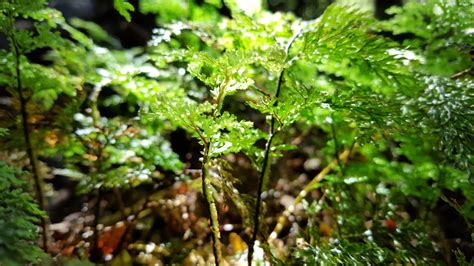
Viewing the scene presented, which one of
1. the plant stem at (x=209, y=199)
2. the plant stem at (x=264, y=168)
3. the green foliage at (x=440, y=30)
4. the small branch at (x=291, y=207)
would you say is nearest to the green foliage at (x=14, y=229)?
the plant stem at (x=209, y=199)

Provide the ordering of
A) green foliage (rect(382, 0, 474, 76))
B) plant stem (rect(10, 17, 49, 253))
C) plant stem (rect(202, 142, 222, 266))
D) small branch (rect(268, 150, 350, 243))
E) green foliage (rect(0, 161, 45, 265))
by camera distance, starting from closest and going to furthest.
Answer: green foliage (rect(0, 161, 45, 265)), plant stem (rect(202, 142, 222, 266)), plant stem (rect(10, 17, 49, 253)), green foliage (rect(382, 0, 474, 76)), small branch (rect(268, 150, 350, 243))

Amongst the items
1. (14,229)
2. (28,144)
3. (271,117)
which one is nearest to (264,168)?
(271,117)

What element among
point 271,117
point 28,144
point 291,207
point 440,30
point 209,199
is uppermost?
point 440,30

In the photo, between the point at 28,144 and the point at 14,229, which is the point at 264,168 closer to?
the point at 14,229

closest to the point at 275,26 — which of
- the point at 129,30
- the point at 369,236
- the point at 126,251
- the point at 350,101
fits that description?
the point at 350,101

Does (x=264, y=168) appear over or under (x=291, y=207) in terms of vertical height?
over

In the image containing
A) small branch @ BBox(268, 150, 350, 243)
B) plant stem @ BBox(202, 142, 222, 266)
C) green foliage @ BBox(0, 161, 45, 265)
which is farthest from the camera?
small branch @ BBox(268, 150, 350, 243)

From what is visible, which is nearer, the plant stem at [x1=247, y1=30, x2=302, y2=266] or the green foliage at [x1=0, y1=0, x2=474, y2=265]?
the green foliage at [x1=0, y1=0, x2=474, y2=265]

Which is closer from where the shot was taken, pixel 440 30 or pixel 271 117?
pixel 271 117

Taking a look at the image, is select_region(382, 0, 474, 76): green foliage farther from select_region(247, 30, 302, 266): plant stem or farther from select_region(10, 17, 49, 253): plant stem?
select_region(10, 17, 49, 253): plant stem

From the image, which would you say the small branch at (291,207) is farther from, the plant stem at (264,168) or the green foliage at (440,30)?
the green foliage at (440,30)

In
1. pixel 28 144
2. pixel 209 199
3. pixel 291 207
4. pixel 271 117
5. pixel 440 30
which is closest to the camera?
pixel 209 199

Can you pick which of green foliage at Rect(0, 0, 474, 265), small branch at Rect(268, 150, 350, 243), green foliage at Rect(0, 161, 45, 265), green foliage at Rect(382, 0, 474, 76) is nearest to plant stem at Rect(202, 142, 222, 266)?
green foliage at Rect(0, 0, 474, 265)
